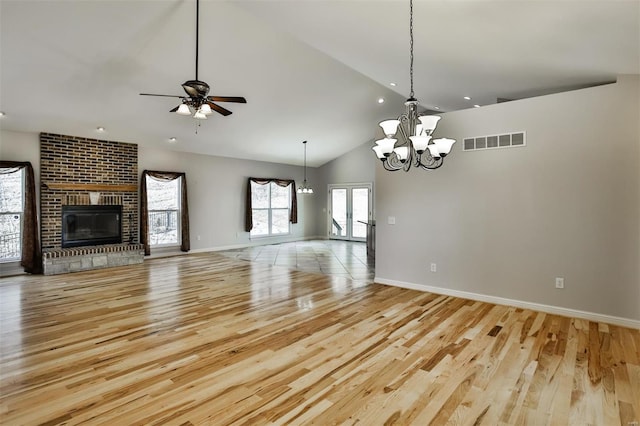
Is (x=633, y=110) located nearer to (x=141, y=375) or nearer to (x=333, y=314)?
(x=333, y=314)

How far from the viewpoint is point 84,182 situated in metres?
7.03

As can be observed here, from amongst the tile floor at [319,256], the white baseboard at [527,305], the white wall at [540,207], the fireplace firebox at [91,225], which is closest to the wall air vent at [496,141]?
the white wall at [540,207]

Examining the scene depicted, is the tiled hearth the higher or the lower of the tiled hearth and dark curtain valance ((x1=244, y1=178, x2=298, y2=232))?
the lower

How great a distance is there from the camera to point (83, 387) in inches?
99.0

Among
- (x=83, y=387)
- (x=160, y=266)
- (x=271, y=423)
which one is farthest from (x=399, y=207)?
(x=160, y=266)

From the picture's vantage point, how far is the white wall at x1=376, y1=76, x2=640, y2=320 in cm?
375

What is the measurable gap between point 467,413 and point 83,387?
2.75 m

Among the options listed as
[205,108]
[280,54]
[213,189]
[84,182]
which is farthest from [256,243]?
[205,108]

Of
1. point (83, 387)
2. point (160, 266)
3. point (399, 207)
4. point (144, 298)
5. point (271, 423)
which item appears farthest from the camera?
point (160, 266)

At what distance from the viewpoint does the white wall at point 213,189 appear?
848 centimetres

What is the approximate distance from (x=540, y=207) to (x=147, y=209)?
7.82 m

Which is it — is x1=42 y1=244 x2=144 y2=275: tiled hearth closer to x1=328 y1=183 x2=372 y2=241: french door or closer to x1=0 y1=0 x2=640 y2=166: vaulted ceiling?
x1=0 y1=0 x2=640 y2=166: vaulted ceiling

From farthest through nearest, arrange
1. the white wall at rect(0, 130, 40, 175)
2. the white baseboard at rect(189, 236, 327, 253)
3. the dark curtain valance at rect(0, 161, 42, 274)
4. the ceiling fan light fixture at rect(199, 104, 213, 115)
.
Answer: the white baseboard at rect(189, 236, 327, 253) < the dark curtain valance at rect(0, 161, 42, 274) < the white wall at rect(0, 130, 40, 175) < the ceiling fan light fixture at rect(199, 104, 213, 115)

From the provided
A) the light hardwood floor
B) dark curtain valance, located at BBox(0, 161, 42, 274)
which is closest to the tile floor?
the light hardwood floor
